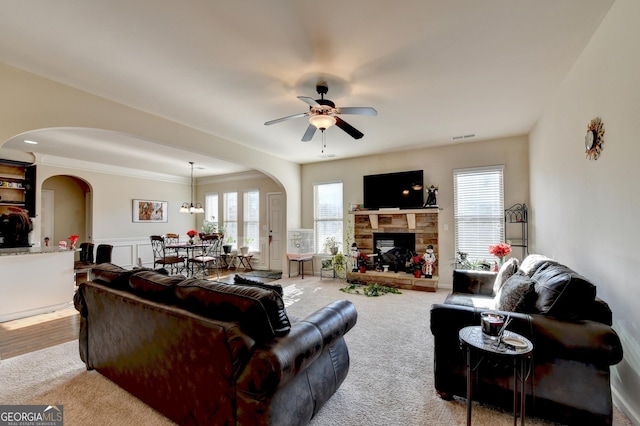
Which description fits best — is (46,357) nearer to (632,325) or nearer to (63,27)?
(63,27)

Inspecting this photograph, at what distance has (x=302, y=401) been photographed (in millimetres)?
1660

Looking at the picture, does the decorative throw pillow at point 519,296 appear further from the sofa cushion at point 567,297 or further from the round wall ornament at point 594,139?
the round wall ornament at point 594,139

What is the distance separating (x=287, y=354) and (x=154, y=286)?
1.16m

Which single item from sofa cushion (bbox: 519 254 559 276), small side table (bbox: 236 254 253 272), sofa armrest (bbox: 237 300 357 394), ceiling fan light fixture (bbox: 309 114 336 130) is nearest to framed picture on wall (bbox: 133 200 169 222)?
small side table (bbox: 236 254 253 272)

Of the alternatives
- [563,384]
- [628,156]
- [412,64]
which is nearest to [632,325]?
[563,384]

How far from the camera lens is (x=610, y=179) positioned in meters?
2.17

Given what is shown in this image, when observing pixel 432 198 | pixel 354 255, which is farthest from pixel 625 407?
pixel 354 255

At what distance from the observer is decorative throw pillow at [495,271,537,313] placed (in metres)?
2.03

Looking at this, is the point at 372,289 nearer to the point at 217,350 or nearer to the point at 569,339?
the point at 569,339

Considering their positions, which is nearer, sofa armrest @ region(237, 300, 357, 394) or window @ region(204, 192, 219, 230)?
sofa armrest @ region(237, 300, 357, 394)

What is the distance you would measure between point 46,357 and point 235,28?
3.57 meters

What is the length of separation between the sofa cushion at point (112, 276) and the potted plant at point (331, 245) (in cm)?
467

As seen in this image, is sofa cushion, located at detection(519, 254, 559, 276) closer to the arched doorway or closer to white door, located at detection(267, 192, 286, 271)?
white door, located at detection(267, 192, 286, 271)

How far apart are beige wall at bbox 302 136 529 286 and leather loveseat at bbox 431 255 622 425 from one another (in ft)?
11.6
